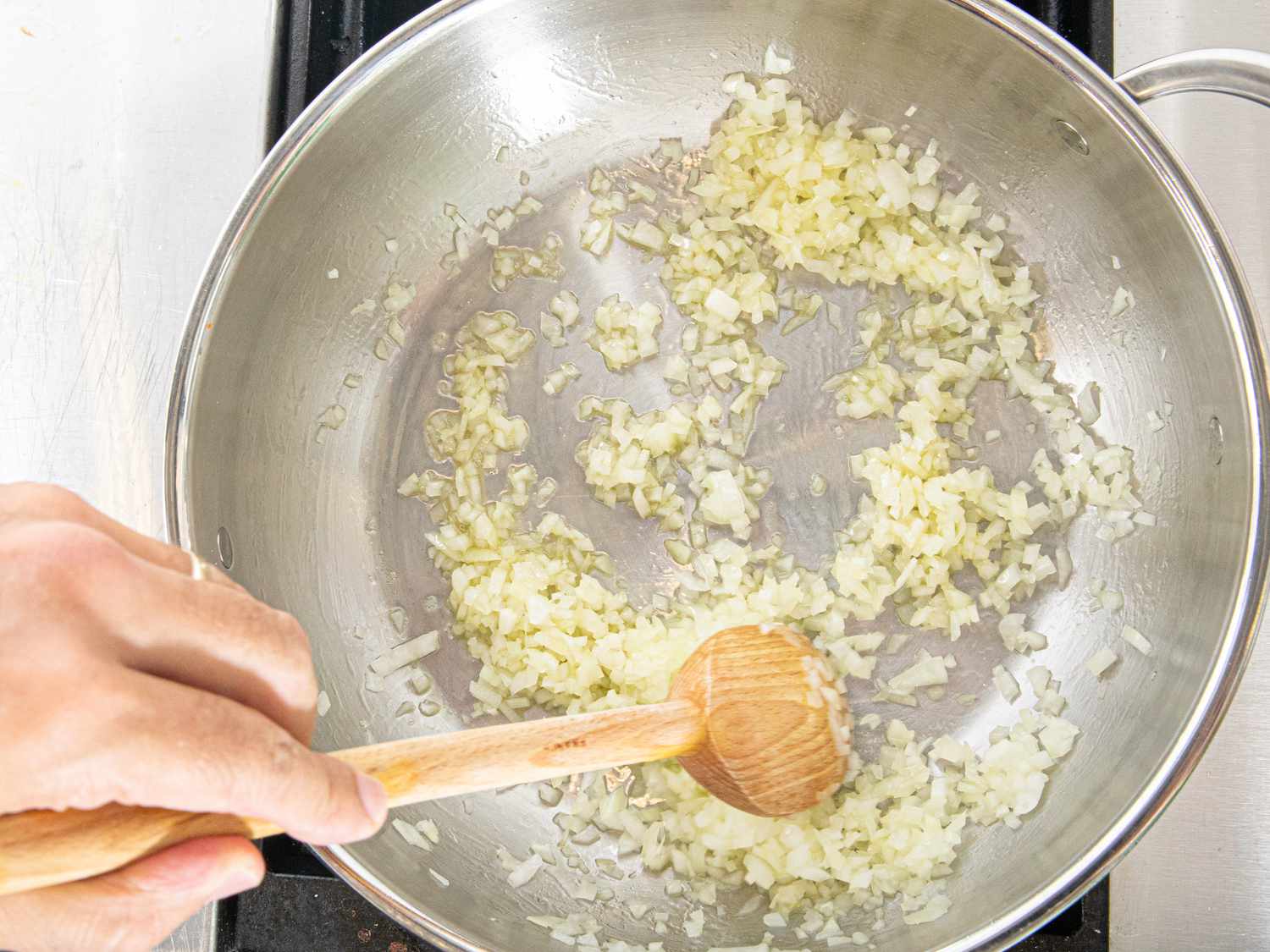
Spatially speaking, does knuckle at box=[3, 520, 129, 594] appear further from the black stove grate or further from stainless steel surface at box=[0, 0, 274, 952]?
the black stove grate

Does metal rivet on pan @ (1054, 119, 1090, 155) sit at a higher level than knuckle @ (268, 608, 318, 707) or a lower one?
higher

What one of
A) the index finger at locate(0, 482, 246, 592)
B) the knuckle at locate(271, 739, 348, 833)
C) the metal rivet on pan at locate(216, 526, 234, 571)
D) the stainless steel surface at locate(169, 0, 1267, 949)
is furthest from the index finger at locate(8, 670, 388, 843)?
the metal rivet on pan at locate(216, 526, 234, 571)

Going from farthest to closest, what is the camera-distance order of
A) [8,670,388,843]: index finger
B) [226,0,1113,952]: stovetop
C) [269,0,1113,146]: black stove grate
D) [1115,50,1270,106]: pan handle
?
1. [269,0,1113,146]: black stove grate
2. [226,0,1113,952]: stovetop
3. [1115,50,1270,106]: pan handle
4. [8,670,388,843]: index finger

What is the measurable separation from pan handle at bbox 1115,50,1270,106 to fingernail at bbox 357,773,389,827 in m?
1.17

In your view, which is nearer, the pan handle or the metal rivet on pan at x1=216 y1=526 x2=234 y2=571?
the pan handle

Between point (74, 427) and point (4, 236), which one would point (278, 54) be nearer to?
point (4, 236)

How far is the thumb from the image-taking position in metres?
0.70

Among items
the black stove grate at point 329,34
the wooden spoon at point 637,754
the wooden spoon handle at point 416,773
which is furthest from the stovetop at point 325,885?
the wooden spoon handle at point 416,773

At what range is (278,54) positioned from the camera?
56.4 inches

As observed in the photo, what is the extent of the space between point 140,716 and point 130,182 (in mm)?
1119

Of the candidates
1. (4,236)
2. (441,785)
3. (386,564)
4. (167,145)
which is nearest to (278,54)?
(167,145)

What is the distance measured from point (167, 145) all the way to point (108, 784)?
45.4 inches

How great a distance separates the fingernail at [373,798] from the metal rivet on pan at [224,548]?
0.68 metres

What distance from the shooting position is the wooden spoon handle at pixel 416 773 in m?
0.63
